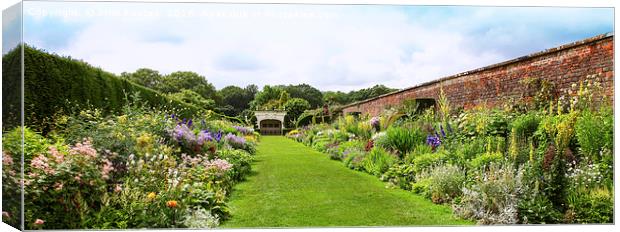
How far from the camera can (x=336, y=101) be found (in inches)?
435

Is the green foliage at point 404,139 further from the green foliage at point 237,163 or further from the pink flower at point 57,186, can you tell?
the pink flower at point 57,186

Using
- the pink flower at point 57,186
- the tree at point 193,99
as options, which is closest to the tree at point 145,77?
the tree at point 193,99

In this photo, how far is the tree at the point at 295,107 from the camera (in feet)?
30.3

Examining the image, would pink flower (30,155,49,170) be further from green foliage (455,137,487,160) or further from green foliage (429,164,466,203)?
green foliage (455,137,487,160)

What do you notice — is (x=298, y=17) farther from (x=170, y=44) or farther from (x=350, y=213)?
(x=350, y=213)

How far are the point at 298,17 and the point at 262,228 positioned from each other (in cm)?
239

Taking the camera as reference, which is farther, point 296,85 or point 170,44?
point 296,85

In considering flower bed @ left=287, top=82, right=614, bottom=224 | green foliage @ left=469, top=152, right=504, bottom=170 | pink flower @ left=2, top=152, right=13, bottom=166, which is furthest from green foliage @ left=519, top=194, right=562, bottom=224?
pink flower @ left=2, top=152, right=13, bottom=166

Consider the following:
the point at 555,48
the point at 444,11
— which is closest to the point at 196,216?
the point at 444,11

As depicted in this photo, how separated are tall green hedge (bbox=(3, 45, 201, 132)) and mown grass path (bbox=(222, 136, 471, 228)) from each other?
2006 millimetres

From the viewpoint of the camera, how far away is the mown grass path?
5117 millimetres

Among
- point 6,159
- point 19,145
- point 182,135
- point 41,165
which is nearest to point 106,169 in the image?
point 41,165

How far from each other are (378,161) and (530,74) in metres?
2.89

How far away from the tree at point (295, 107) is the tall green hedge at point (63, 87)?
210 cm
